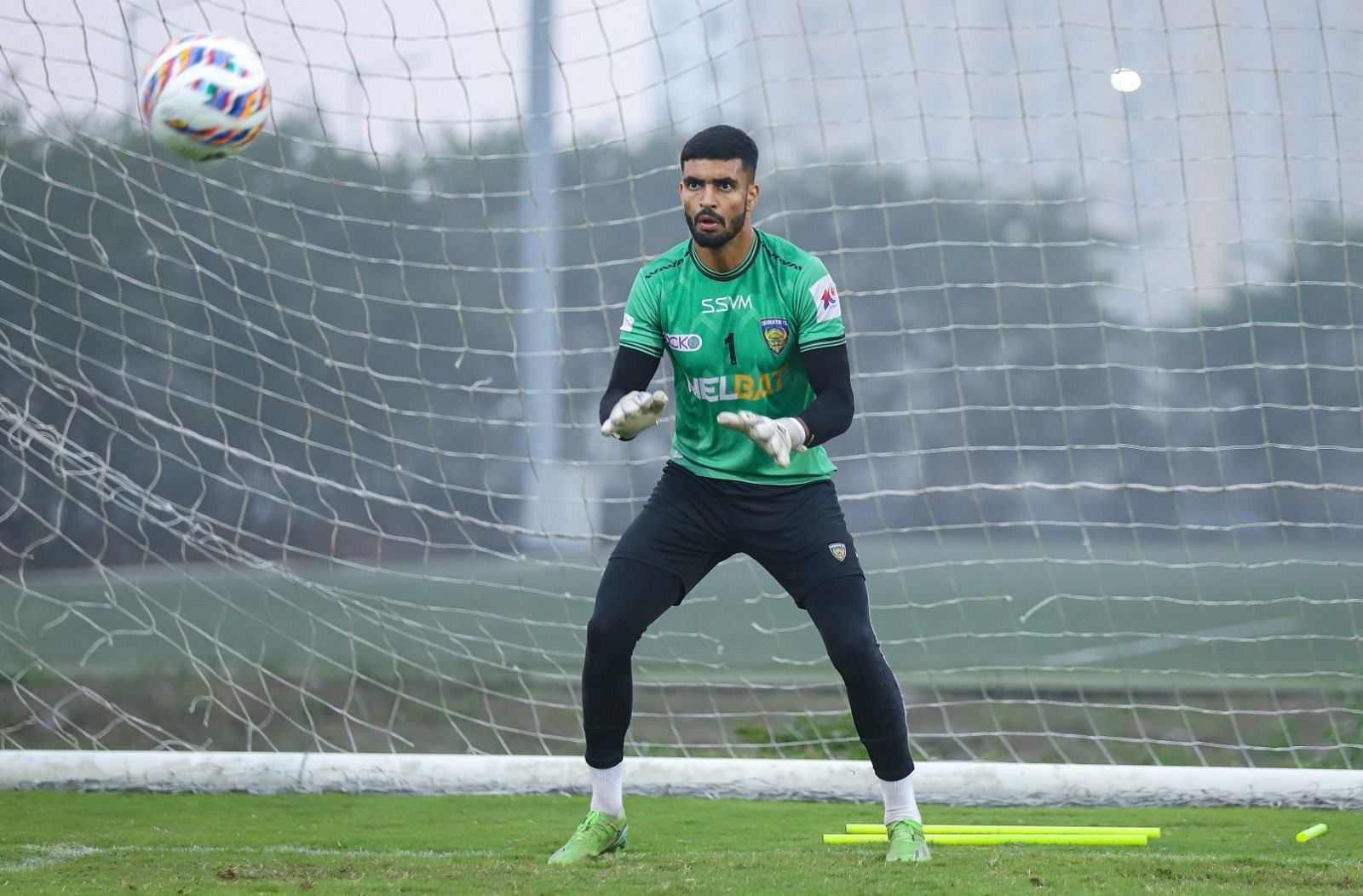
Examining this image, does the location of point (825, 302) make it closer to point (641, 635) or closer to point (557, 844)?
point (641, 635)

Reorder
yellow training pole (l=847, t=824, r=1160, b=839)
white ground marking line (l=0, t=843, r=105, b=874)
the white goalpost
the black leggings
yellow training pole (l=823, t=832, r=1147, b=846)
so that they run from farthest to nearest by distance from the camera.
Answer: the white goalpost
yellow training pole (l=847, t=824, r=1160, b=839)
yellow training pole (l=823, t=832, r=1147, b=846)
white ground marking line (l=0, t=843, r=105, b=874)
the black leggings

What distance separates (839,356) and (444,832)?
2.27m

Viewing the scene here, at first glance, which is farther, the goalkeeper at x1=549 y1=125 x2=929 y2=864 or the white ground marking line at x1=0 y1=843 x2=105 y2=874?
the white ground marking line at x1=0 y1=843 x2=105 y2=874

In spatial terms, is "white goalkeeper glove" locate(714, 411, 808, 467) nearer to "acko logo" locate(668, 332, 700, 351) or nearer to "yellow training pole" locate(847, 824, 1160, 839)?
"acko logo" locate(668, 332, 700, 351)

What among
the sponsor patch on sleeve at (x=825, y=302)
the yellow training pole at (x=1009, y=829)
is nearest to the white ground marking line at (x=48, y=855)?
the yellow training pole at (x=1009, y=829)

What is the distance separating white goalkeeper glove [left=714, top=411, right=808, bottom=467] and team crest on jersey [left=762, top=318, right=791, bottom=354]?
0.40m

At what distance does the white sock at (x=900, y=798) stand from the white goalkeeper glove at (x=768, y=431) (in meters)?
1.01

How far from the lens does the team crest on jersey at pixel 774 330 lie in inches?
164

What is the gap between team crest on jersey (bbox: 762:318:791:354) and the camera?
416 centimetres

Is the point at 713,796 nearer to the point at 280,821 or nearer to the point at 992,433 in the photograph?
the point at 280,821

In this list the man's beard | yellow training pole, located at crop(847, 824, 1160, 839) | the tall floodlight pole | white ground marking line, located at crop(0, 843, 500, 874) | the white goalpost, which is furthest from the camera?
the tall floodlight pole

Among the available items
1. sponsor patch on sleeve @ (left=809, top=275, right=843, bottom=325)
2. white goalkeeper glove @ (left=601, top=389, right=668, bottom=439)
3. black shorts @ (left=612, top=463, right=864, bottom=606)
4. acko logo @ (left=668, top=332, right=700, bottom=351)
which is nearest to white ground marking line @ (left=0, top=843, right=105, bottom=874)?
black shorts @ (left=612, top=463, right=864, bottom=606)

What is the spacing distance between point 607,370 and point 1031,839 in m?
5.52

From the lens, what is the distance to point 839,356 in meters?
4.13
